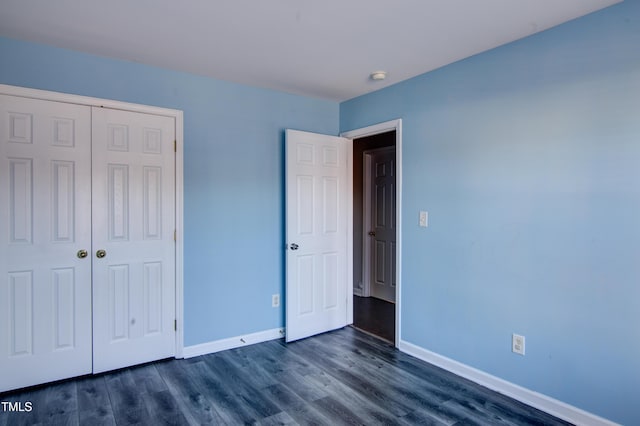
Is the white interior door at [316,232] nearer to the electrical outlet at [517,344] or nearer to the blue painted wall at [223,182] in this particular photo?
the blue painted wall at [223,182]

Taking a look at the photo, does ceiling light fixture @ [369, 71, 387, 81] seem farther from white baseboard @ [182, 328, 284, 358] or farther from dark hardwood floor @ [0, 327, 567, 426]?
white baseboard @ [182, 328, 284, 358]

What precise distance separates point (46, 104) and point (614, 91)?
3.64m

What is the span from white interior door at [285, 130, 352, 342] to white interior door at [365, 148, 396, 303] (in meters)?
1.20

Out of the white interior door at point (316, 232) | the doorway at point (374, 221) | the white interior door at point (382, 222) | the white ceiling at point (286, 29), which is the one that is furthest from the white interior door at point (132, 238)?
the white interior door at point (382, 222)

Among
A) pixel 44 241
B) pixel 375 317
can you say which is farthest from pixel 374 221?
pixel 44 241

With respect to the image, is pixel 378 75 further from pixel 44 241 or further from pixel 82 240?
pixel 44 241

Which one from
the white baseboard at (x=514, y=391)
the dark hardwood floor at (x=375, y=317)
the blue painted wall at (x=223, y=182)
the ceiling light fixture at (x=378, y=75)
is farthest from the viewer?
the dark hardwood floor at (x=375, y=317)

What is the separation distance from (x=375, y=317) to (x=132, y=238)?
2765 millimetres

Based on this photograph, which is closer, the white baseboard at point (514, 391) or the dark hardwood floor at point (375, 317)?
the white baseboard at point (514, 391)

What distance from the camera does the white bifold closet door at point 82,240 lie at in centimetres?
251

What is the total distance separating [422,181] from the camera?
3.14 metres

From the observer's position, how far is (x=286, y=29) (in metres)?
2.34

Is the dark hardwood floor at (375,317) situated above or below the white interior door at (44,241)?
below

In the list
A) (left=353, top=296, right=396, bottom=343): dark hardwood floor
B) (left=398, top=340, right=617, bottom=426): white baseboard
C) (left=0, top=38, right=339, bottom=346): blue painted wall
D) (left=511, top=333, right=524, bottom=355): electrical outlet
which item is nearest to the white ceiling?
(left=0, top=38, right=339, bottom=346): blue painted wall
